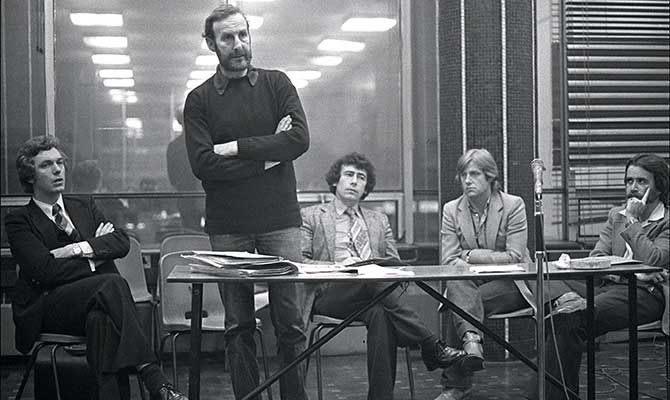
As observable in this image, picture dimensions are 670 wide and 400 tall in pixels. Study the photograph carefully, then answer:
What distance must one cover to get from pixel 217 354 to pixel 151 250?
732 mm

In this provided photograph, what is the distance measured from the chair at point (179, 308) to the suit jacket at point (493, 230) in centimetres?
101

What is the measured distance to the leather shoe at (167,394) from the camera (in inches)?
152

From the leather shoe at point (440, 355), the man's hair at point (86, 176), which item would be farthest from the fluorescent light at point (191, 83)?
the leather shoe at point (440, 355)

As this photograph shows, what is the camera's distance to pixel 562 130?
5586 millimetres

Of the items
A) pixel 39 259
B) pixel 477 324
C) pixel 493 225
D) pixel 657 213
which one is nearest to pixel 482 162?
pixel 493 225

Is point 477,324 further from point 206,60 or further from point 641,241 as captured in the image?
point 206,60

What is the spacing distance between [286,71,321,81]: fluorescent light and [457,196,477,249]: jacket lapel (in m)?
1.47

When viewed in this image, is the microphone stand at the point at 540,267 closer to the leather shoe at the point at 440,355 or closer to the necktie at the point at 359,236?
the leather shoe at the point at 440,355

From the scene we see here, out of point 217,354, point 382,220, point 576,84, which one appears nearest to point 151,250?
point 217,354

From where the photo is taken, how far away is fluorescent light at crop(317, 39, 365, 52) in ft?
18.8

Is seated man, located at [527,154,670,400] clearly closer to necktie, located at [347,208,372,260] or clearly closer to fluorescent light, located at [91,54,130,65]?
necktie, located at [347,208,372,260]

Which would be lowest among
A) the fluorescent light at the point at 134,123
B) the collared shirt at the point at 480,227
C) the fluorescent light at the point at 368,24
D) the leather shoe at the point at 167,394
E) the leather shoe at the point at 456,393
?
the leather shoe at the point at 456,393

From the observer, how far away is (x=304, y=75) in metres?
5.70

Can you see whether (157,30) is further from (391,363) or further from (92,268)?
(391,363)
